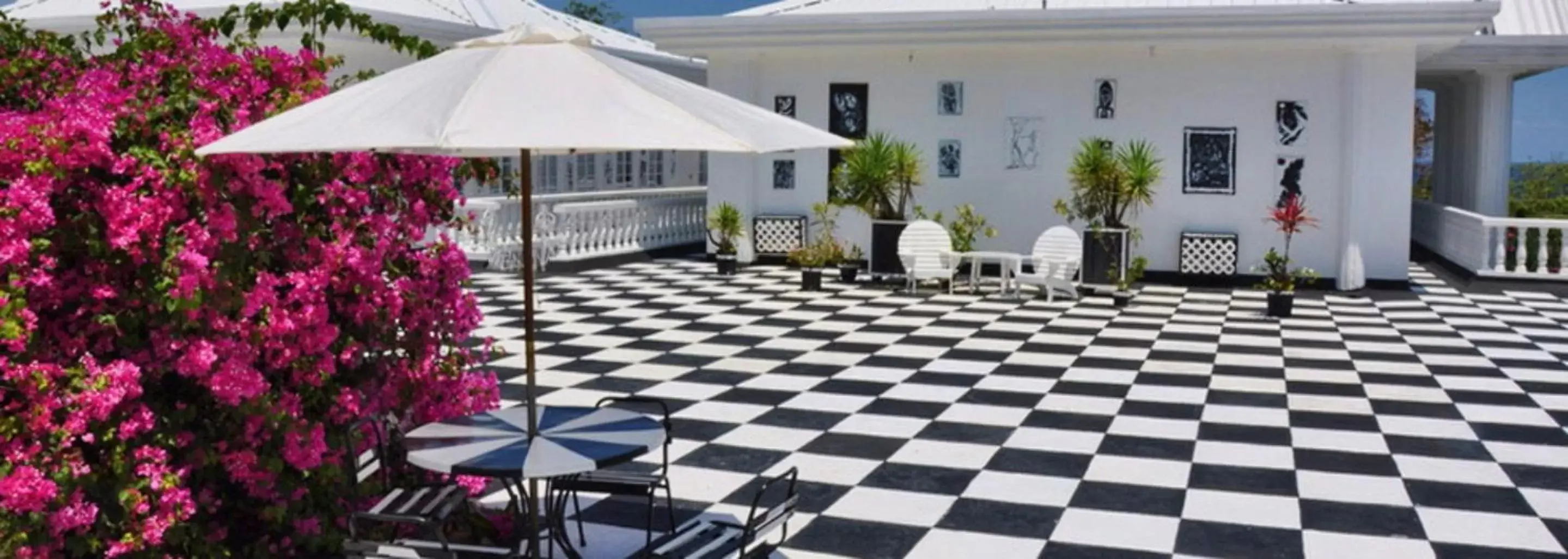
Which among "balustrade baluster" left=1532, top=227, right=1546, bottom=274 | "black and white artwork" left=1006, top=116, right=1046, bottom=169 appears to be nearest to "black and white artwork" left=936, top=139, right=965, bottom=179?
"black and white artwork" left=1006, top=116, right=1046, bottom=169

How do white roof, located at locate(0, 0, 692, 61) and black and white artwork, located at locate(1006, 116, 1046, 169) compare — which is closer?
black and white artwork, located at locate(1006, 116, 1046, 169)

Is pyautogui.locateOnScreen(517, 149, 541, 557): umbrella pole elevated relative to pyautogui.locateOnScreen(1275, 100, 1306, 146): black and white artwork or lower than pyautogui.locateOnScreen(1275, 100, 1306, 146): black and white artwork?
lower

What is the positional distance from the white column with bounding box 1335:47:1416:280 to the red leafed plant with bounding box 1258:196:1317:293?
47 centimetres

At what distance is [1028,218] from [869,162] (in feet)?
8.44

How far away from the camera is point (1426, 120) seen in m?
32.7

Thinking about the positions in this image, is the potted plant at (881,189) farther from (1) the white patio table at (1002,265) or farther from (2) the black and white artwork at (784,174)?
(2) the black and white artwork at (784,174)

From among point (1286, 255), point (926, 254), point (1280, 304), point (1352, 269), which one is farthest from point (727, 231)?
point (1352, 269)

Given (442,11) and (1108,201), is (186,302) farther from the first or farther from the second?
(442,11)

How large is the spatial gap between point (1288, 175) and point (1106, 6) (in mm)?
3223

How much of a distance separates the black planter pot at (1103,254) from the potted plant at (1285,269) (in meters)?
1.47

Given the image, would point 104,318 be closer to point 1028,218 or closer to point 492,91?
point 492,91

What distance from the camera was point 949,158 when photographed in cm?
1684

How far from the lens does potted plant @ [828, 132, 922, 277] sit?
599 inches

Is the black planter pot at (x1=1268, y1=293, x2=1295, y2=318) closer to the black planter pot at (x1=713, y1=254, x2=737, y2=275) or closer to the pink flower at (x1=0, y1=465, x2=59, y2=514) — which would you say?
the black planter pot at (x1=713, y1=254, x2=737, y2=275)
